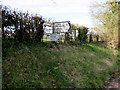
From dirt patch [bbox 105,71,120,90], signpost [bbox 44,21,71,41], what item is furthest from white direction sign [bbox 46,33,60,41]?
dirt patch [bbox 105,71,120,90]

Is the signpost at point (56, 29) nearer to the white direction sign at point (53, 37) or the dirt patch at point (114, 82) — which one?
the white direction sign at point (53, 37)

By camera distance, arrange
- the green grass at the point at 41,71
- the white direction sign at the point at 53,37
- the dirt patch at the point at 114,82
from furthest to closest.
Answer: the white direction sign at the point at 53,37
the dirt patch at the point at 114,82
the green grass at the point at 41,71

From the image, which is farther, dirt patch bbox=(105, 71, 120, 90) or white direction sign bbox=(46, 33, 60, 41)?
white direction sign bbox=(46, 33, 60, 41)

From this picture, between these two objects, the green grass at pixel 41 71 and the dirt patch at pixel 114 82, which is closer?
the green grass at pixel 41 71

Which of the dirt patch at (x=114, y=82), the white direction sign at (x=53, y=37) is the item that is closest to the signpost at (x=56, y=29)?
the white direction sign at (x=53, y=37)

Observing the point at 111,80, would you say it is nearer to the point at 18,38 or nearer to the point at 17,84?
the point at 17,84

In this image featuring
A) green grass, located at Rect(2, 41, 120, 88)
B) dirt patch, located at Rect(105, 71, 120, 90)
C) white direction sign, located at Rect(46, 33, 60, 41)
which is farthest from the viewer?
white direction sign, located at Rect(46, 33, 60, 41)

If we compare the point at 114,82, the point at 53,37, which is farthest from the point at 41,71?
the point at 53,37

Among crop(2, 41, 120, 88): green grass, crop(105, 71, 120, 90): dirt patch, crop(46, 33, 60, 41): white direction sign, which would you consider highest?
crop(46, 33, 60, 41): white direction sign

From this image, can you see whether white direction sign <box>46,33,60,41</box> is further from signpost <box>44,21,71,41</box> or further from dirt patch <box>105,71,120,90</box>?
dirt patch <box>105,71,120,90</box>

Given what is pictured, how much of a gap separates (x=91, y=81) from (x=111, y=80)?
152cm

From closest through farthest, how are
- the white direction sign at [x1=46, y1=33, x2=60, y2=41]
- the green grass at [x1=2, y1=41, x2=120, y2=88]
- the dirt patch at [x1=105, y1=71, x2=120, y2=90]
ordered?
1. the green grass at [x1=2, y1=41, x2=120, y2=88]
2. the dirt patch at [x1=105, y1=71, x2=120, y2=90]
3. the white direction sign at [x1=46, y1=33, x2=60, y2=41]

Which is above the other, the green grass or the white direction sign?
the white direction sign

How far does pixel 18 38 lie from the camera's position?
23.8 ft
